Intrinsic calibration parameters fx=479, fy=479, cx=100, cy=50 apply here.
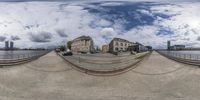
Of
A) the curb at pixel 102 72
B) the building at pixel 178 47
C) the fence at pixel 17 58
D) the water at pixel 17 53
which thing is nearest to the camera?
the building at pixel 178 47

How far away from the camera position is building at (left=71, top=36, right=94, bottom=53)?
634 centimetres


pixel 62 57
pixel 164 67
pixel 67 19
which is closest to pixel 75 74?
pixel 62 57

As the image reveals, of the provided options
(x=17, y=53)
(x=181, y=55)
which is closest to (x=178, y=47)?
(x=181, y=55)

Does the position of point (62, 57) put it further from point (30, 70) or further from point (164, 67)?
point (164, 67)

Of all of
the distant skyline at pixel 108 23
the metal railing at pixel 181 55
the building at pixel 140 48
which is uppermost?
the distant skyline at pixel 108 23

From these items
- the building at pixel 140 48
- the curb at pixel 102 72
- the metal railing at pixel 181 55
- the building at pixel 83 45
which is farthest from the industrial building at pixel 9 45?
the metal railing at pixel 181 55

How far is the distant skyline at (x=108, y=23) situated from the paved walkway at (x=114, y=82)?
1.19 feet

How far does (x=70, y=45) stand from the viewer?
6441 millimetres

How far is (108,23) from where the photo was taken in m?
6.41

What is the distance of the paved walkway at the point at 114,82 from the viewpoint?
670 cm

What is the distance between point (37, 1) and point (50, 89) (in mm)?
1259

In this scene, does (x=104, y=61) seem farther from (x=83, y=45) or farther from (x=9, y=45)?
(x=9, y=45)

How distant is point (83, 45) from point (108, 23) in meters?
0.45

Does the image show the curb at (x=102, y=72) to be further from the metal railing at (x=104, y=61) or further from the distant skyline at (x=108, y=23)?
the distant skyline at (x=108, y=23)
